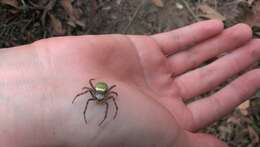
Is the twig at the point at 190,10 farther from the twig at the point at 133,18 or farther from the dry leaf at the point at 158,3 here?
the twig at the point at 133,18

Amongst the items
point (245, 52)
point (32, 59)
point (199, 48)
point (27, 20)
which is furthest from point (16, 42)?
point (245, 52)

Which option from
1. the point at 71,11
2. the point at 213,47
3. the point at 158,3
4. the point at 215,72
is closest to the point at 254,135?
the point at 215,72

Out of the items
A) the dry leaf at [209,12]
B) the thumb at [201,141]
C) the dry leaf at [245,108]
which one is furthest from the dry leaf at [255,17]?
the thumb at [201,141]

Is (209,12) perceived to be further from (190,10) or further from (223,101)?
(223,101)

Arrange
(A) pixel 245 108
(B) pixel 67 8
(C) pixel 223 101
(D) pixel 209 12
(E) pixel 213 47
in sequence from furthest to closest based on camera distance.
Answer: (D) pixel 209 12
(B) pixel 67 8
(A) pixel 245 108
(E) pixel 213 47
(C) pixel 223 101

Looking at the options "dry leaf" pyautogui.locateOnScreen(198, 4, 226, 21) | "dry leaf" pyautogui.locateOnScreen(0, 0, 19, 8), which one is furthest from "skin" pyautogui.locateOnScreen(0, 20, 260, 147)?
"dry leaf" pyautogui.locateOnScreen(0, 0, 19, 8)

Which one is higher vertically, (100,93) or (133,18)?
(133,18)
